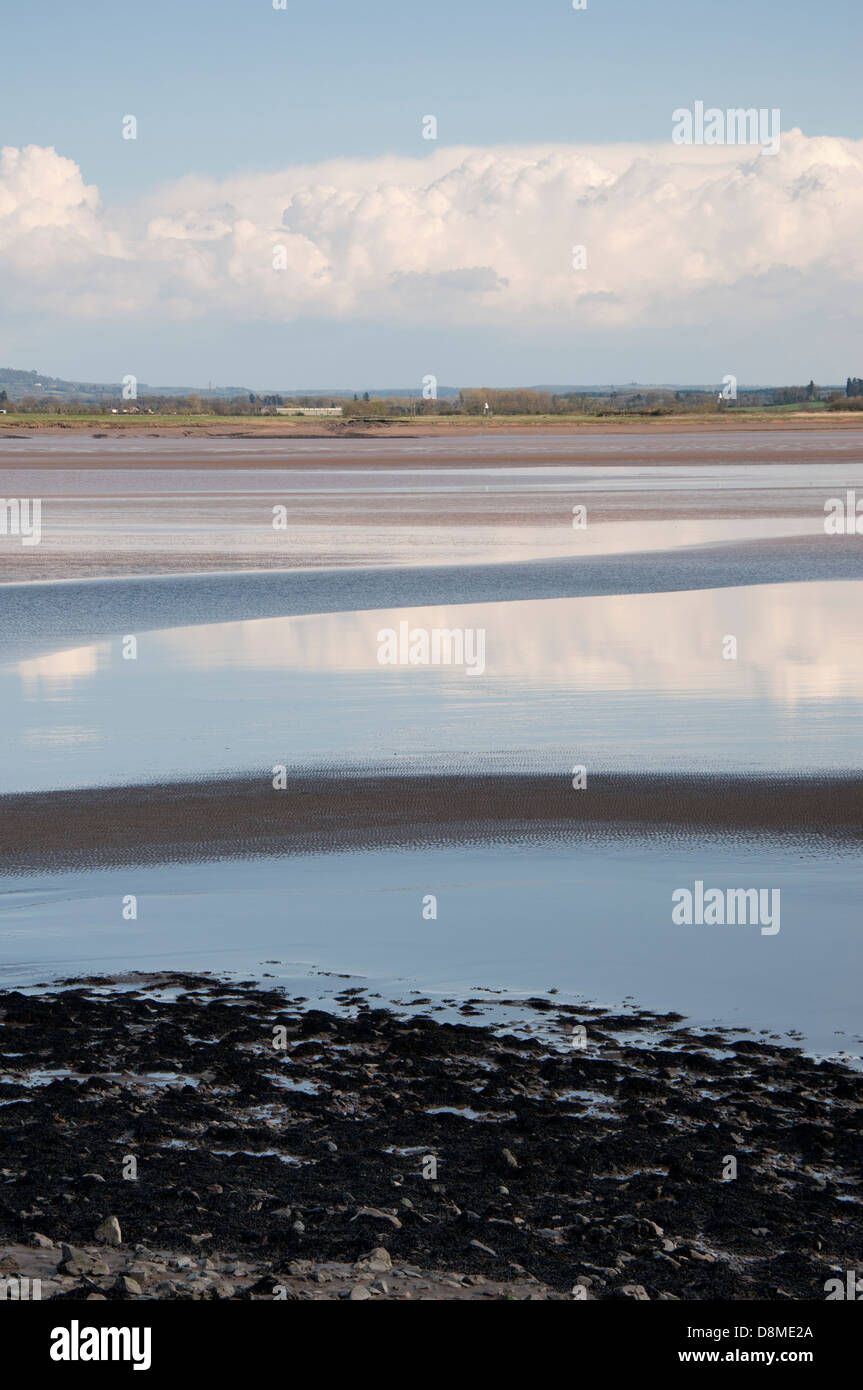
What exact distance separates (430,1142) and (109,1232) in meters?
1.66

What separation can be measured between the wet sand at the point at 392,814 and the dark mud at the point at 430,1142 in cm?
353

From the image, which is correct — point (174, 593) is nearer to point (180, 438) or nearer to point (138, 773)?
point (138, 773)

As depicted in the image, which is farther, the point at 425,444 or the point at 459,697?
the point at 425,444

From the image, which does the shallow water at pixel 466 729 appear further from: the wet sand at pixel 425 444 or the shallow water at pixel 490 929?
the wet sand at pixel 425 444

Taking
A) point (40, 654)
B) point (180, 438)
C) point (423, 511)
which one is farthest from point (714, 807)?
point (180, 438)

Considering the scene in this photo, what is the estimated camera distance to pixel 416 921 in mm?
10828

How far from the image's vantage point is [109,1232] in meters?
6.23

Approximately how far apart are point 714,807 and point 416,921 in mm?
4028

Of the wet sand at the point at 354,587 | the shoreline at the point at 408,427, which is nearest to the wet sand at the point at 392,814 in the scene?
the wet sand at the point at 354,587

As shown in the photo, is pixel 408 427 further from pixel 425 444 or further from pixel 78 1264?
pixel 78 1264

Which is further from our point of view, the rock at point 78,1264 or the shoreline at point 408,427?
the shoreline at point 408,427

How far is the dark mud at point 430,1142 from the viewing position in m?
6.15

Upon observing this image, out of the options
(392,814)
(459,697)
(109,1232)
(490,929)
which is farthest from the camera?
(459,697)

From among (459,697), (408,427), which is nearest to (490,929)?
(459,697)
